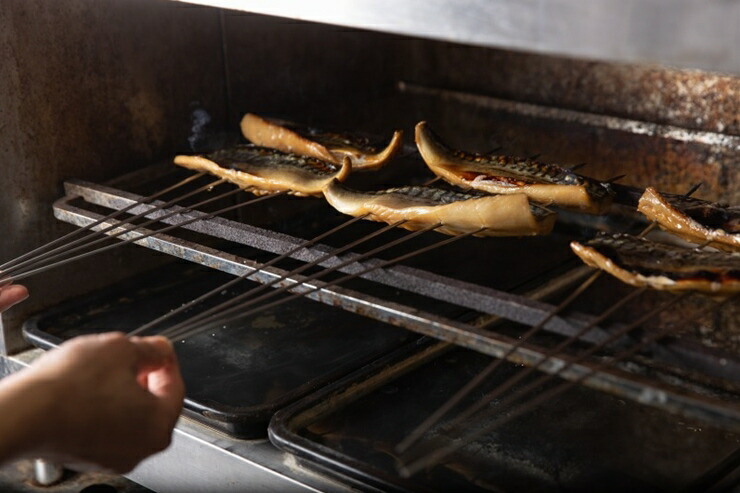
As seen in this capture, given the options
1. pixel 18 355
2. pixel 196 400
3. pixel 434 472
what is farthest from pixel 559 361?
pixel 18 355

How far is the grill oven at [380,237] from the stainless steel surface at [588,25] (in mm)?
10

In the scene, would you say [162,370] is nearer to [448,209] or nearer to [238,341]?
[448,209]

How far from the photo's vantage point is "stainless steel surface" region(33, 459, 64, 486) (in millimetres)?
2570

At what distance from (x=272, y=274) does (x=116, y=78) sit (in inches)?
43.6

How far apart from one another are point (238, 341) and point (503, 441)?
85 centimetres

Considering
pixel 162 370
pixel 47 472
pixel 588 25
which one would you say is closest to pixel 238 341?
pixel 47 472

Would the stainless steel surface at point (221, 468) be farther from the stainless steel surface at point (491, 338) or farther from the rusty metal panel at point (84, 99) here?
the rusty metal panel at point (84, 99)

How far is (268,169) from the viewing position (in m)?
2.59

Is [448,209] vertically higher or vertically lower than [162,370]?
higher

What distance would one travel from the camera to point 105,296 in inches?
116

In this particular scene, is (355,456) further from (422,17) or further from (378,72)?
(378,72)

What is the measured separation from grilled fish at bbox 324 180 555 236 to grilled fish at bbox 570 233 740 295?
0.54 feet

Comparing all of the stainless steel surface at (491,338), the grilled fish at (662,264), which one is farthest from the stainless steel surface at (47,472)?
the grilled fish at (662,264)

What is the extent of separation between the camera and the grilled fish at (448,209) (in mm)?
2125
